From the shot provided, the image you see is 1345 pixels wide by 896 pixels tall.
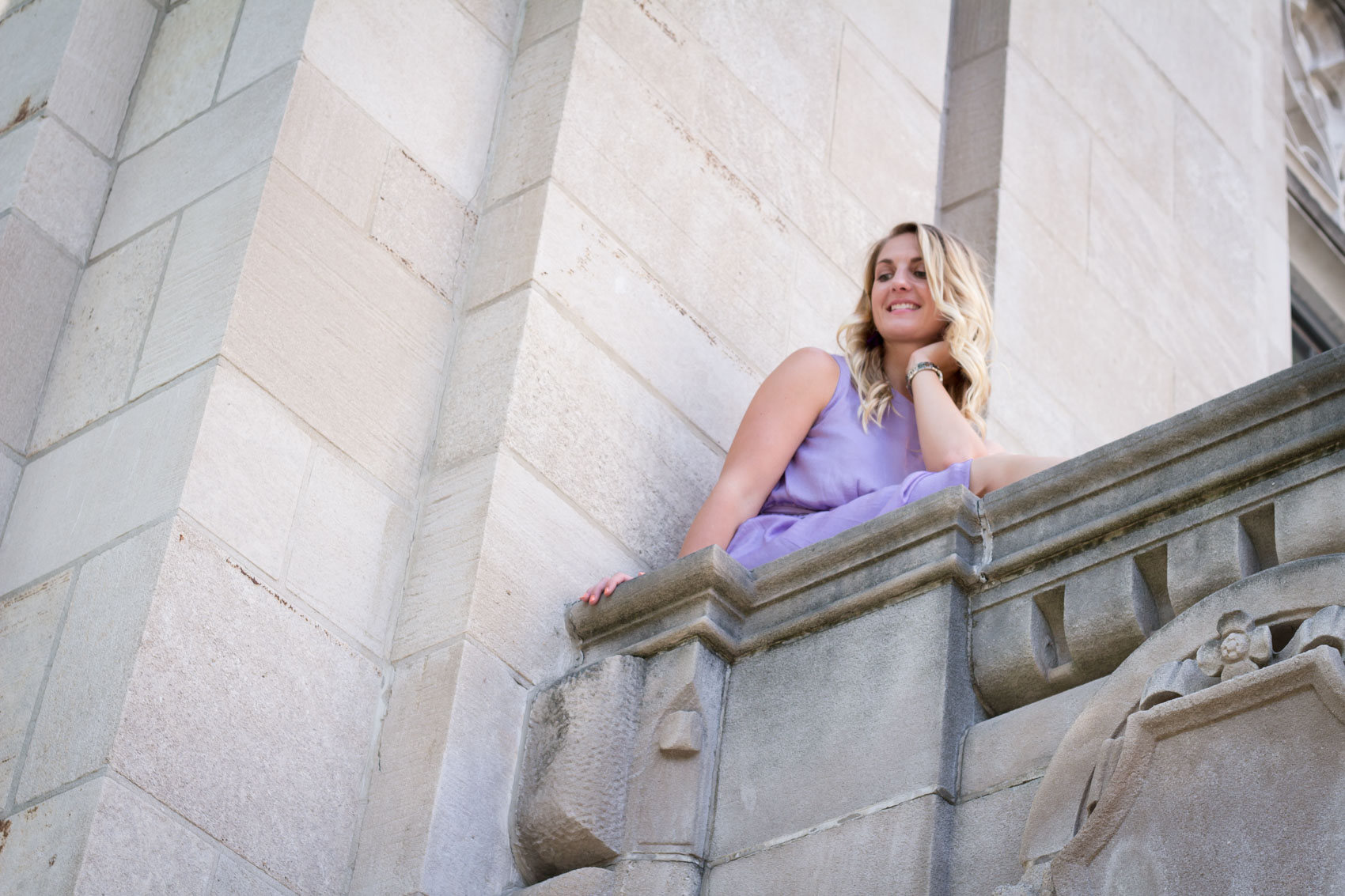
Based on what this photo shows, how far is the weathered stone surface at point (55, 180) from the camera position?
5.09 metres

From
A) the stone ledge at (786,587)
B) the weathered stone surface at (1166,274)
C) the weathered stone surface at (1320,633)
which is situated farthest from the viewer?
the weathered stone surface at (1166,274)

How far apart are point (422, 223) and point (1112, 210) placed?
10.4ft

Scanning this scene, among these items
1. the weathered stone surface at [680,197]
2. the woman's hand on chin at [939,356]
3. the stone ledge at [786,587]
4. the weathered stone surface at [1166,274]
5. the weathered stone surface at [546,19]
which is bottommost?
the stone ledge at [786,587]

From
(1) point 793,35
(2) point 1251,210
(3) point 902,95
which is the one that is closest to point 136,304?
(1) point 793,35

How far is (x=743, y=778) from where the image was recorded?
160 inches

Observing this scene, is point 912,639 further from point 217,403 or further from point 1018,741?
point 217,403

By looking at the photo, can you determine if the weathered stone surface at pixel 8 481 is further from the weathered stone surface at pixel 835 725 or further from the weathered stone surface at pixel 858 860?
the weathered stone surface at pixel 858 860

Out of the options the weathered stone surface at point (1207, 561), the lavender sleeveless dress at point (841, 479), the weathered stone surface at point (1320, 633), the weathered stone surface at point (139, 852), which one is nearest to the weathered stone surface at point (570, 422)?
the lavender sleeveless dress at point (841, 479)

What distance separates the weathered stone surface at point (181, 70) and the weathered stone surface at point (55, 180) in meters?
0.13

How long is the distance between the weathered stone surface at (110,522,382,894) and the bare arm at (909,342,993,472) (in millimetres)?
1393

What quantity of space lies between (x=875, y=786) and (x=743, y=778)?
35cm

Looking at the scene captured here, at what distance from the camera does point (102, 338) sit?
4.82 metres

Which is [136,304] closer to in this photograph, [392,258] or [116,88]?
[392,258]

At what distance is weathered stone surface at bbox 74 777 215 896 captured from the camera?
3713 mm
